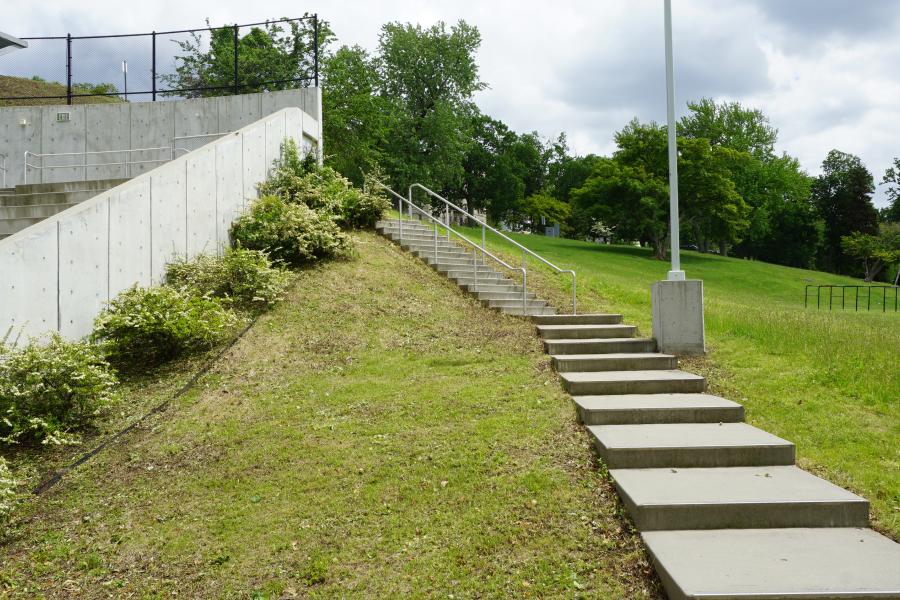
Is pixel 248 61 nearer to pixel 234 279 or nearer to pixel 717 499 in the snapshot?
pixel 234 279

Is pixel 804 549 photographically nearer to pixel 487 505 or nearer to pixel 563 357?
pixel 487 505

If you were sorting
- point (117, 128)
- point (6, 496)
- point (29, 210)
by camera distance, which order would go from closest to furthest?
point (6, 496)
point (29, 210)
point (117, 128)

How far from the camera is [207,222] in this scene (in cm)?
1048

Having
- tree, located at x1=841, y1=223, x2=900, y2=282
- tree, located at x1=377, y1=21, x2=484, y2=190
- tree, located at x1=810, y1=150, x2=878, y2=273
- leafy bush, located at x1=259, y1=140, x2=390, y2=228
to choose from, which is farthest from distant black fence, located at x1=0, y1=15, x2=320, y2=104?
tree, located at x1=810, y1=150, x2=878, y2=273

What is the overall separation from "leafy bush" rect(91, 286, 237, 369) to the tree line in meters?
7.27

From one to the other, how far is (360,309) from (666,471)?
577 cm

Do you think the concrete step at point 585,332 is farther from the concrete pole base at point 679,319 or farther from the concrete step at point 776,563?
the concrete step at point 776,563

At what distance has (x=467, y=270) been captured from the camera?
12.6 m

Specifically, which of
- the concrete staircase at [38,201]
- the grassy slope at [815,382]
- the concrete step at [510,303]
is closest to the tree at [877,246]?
the grassy slope at [815,382]

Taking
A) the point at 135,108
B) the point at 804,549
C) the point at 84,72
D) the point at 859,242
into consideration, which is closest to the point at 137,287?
the point at 804,549

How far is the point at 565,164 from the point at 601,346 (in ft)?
181

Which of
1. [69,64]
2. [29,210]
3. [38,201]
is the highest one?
[69,64]

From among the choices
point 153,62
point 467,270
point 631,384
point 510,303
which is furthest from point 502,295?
point 153,62

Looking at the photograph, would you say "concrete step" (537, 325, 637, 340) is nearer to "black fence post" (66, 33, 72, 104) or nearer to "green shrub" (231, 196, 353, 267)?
"green shrub" (231, 196, 353, 267)
